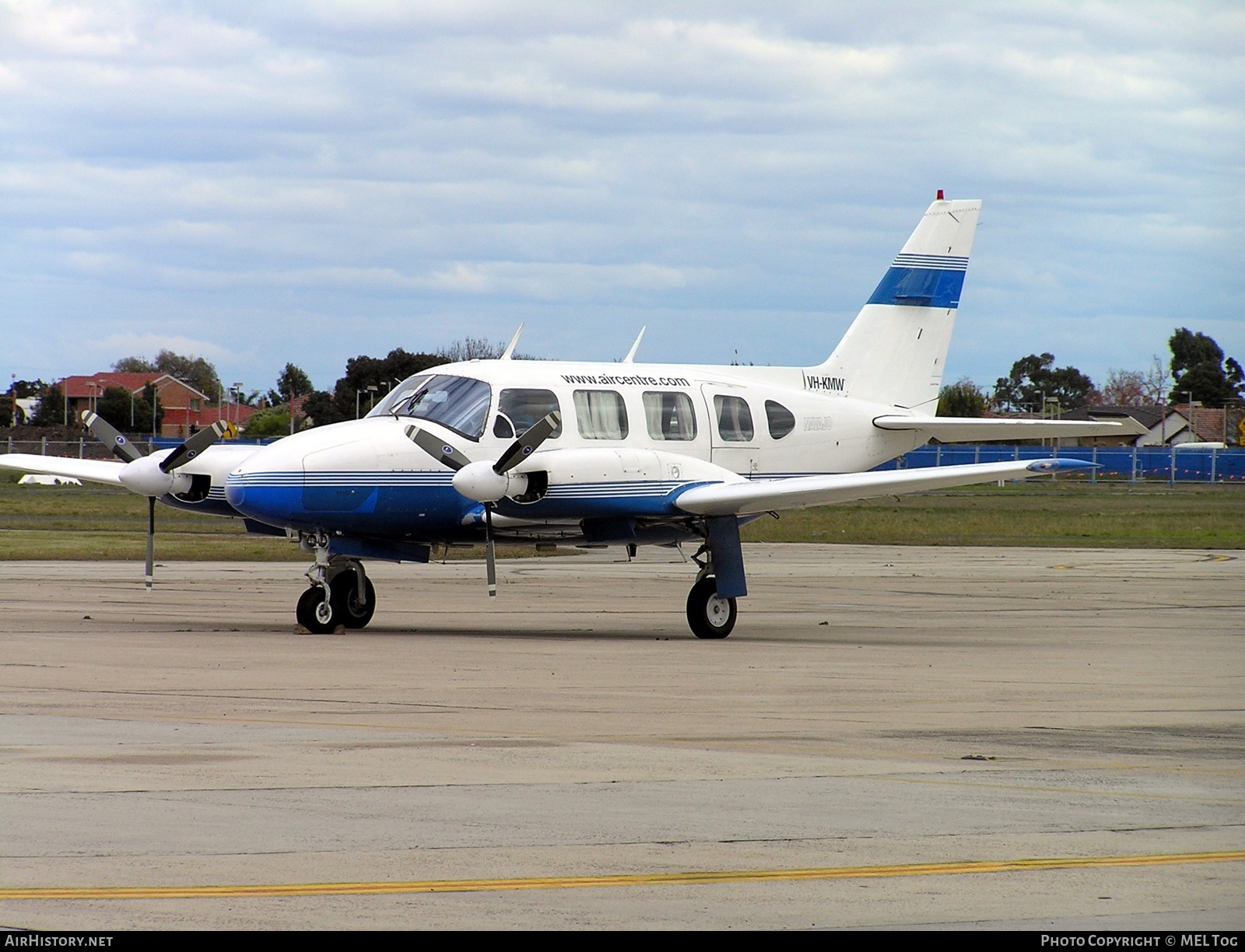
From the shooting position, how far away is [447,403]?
1808 cm

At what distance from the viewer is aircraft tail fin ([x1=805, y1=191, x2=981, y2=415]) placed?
22.7 m

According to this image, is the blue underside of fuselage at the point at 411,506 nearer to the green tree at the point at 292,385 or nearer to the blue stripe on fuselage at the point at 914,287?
the blue stripe on fuselage at the point at 914,287

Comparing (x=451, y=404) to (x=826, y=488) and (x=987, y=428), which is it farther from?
(x=987, y=428)

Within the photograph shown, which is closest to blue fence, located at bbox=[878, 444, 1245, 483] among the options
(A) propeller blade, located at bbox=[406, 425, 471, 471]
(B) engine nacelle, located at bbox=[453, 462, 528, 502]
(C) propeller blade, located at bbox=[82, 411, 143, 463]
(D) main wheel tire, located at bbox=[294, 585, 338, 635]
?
(C) propeller blade, located at bbox=[82, 411, 143, 463]

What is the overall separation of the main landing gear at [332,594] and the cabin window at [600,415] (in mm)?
3206

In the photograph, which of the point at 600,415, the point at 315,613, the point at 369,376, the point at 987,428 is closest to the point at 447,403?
the point at 600,415

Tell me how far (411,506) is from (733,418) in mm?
4800

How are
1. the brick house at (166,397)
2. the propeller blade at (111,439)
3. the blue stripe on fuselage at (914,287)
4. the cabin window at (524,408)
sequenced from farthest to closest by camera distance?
the brick house at (166,397)
the blue stripe on fuselage at (914,287)
the propeller blade at (111,439)
the cabin window at (524,408)

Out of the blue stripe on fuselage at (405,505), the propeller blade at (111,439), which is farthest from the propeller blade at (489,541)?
the propeller blade at (111,439)

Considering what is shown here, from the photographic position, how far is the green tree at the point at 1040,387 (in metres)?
174

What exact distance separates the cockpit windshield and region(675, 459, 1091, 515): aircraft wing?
2.57 m

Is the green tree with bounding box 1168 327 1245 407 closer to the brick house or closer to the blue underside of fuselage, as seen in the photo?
the brick house

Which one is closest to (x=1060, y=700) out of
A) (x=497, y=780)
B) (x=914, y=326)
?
(x=497, y=780)

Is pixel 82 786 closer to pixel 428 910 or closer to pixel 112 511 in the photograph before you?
pixel 428 910
